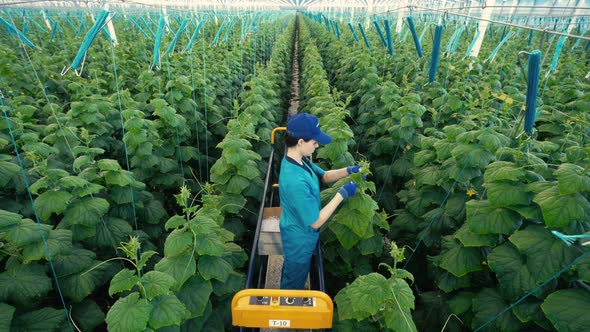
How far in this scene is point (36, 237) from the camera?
96.1 inches

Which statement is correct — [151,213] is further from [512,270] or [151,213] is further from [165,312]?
[512,270]

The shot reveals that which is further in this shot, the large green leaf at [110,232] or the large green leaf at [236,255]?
the large green leaf at [110,232]

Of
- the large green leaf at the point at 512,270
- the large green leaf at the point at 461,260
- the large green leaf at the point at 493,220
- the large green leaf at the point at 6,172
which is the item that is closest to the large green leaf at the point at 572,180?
the large green leaf at the point at 493,220

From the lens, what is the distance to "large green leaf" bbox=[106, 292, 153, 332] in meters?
1.86

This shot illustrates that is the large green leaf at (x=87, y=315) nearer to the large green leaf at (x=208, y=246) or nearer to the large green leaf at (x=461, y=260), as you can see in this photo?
the large green leaf at (x=208, y=246)

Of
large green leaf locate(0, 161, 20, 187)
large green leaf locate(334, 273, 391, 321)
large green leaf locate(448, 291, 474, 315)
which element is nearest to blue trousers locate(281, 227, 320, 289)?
large green leaf locate(334, 273, 391, 321)

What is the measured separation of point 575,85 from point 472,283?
17.8 ft

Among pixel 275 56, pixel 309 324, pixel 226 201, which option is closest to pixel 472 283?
pixel 309 324

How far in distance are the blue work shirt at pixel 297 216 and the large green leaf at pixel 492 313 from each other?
152 centimetres

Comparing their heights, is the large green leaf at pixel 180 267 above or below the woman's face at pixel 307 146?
below

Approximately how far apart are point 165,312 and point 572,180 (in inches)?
109

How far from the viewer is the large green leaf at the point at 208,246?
245 centimetres

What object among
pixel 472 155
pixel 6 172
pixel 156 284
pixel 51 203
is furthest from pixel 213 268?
pixel 472 155

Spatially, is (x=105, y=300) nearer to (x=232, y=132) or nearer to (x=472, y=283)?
(x=232, y=132)
